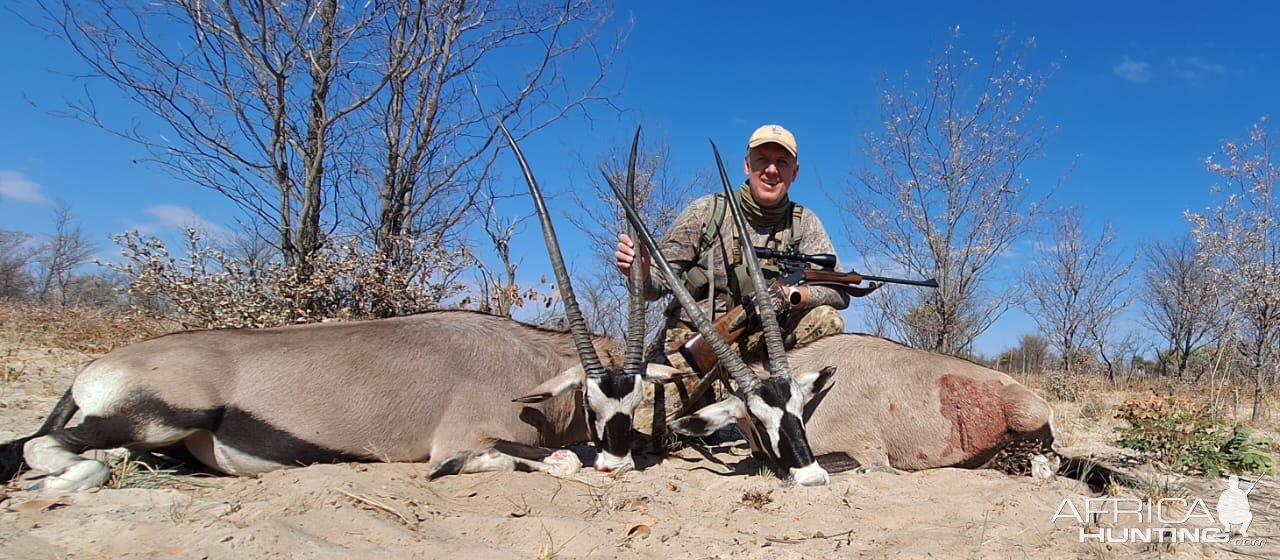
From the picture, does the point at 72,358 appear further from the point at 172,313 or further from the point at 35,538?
the point at 35,538

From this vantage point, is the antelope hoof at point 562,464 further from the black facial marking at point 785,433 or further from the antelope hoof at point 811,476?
the antelope hoof at point 811,476

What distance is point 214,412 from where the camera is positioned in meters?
3.72

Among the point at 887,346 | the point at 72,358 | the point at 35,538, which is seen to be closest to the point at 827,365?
the point at 887,346

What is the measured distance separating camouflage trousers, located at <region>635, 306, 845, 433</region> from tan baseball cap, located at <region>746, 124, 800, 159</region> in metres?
1.18

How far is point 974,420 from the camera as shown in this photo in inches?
173

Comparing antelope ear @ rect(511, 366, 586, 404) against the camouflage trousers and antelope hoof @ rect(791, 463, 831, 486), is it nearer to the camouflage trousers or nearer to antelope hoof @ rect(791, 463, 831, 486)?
the camouflage trousers

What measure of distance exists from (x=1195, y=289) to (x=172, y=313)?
924 inches

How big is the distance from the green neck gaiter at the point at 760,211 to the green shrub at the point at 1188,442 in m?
2.64

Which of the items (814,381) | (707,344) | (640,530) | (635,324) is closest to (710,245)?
(707,344)

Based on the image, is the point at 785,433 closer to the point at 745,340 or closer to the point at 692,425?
the point at 692,425

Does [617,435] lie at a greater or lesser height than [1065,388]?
lesser

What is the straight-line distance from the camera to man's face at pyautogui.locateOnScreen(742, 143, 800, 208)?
216 inches

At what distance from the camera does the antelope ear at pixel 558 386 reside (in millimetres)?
4359

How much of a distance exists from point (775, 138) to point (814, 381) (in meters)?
1.92
